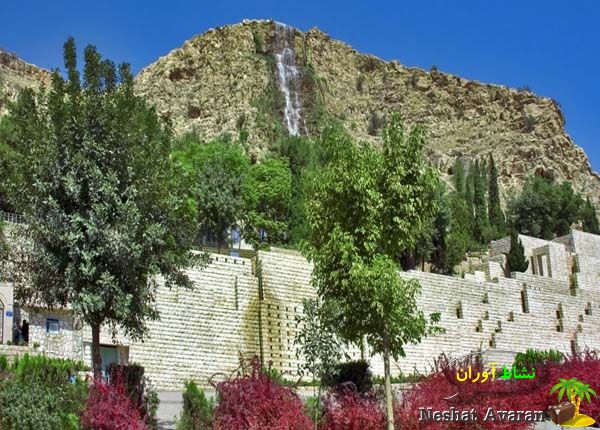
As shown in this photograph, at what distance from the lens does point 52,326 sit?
21.9m

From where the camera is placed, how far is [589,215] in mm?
62625

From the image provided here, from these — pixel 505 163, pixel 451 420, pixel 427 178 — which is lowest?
pixel 451 420

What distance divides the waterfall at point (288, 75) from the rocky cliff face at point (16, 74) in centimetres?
2265

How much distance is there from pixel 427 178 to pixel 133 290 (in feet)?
19.0

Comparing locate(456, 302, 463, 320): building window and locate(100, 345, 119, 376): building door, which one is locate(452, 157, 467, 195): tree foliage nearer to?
locate(456, 302, 463, 320): building window

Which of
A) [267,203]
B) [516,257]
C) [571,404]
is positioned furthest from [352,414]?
[267,203]

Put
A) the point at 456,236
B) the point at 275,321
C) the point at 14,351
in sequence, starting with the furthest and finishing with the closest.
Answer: the point at 456,236 → the point at 275,321 → the point at 14,351

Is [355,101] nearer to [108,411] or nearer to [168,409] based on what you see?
[168,409]

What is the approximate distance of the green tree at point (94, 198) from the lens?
14.2 metres

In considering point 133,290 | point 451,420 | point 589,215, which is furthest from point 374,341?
point 589,215

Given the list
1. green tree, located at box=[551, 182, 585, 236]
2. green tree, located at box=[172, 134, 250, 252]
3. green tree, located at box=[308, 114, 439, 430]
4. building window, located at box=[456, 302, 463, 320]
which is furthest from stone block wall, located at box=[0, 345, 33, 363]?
green tree, located at box=[551, 182, 585, 236]

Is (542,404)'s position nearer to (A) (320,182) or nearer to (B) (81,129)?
(A) (320,182)

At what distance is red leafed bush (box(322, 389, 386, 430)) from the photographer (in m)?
13.9

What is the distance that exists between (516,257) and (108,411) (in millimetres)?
35244
